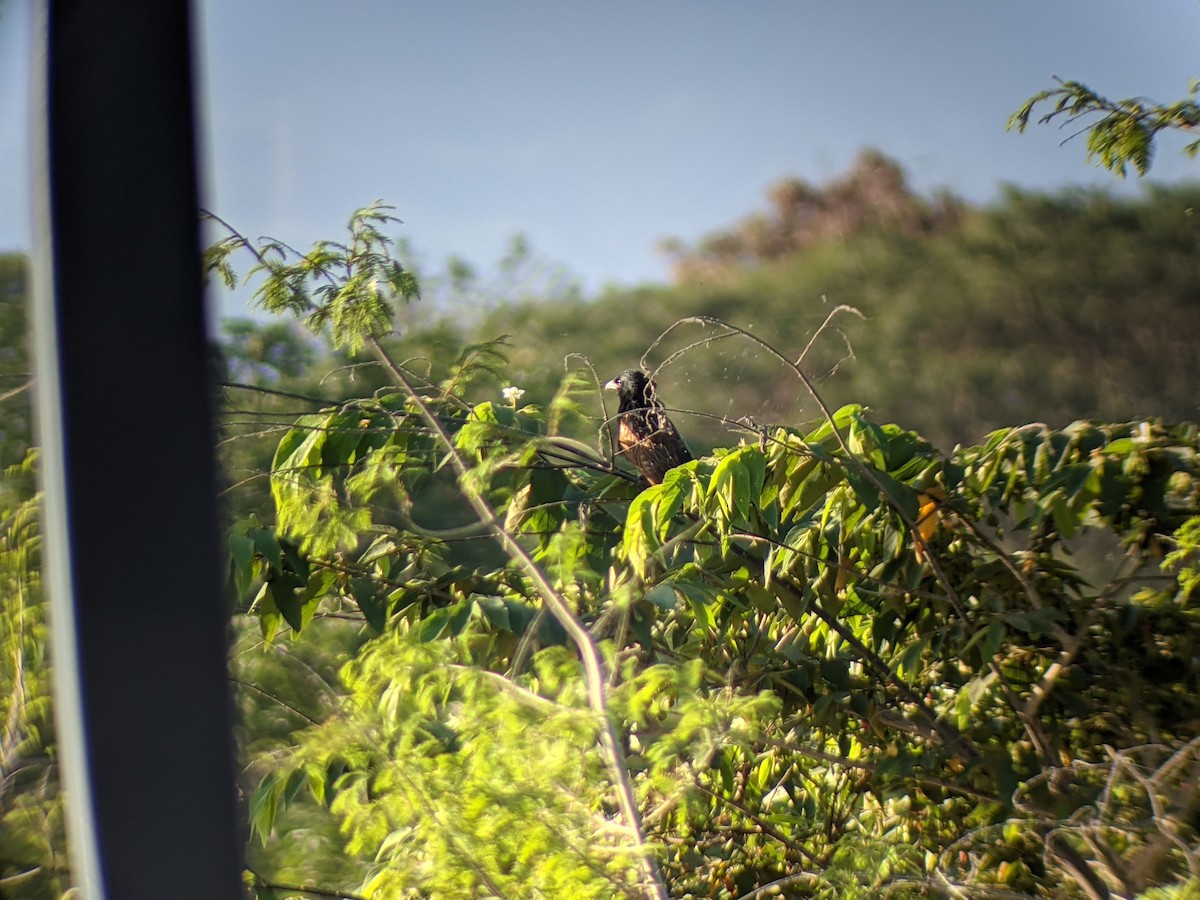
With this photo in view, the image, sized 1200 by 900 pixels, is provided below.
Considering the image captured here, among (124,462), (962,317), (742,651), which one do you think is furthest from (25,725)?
(962,317)

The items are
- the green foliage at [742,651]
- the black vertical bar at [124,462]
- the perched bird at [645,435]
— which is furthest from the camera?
A: the perched bird at [645,435]

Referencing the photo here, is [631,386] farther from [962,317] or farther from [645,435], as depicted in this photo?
[962,317]

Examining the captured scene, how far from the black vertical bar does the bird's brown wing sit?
41.9 inches

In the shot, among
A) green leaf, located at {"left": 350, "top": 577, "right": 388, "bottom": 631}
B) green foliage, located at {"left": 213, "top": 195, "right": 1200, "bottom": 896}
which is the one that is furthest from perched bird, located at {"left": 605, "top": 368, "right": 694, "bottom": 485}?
green leaf, located at {"left": 350, "top": 577, "right": 388, "bottom": 631}

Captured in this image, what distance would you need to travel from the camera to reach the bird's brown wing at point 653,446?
2.14 m

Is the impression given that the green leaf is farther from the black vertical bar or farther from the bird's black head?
the bird's black head

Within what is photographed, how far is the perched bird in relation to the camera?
2131 mm

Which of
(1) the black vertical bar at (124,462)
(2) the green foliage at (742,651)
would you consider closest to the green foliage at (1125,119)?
(2) the green foliage at (742,651)

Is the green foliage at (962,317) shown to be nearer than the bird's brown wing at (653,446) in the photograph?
No

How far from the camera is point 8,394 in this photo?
1.24 m

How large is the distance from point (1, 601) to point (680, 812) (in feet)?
3.54

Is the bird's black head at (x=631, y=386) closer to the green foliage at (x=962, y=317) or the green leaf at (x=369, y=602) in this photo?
the green foliage at (x=962, y=317)

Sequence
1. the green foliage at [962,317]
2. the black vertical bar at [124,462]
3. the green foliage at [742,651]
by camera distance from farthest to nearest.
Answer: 1. the green foliage at [962,317]
2. the green foliage at [742,651]
3. the black vertical bar at [124,462]

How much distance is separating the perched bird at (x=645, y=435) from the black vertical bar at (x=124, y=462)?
1.02 metres
